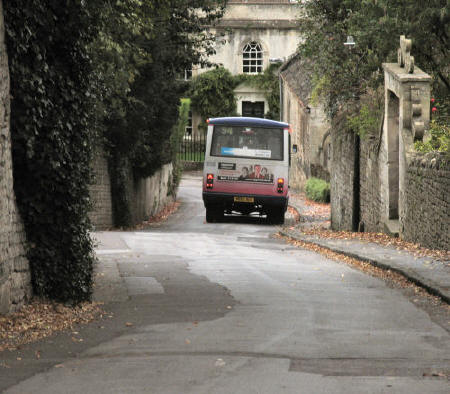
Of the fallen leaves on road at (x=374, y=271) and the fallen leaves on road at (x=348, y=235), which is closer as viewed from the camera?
the fallen leaves on road at (x=374, y=271)

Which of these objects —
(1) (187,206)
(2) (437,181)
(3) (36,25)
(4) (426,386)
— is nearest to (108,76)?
(2) (437,181)

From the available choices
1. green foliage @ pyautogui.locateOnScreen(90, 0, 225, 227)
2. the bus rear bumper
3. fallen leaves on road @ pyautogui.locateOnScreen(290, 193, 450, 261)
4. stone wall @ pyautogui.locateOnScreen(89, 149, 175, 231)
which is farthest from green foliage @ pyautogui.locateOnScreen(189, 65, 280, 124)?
the bus rear bumper

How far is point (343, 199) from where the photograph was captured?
2680cm

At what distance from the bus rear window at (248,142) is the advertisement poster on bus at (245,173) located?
358 millimetres

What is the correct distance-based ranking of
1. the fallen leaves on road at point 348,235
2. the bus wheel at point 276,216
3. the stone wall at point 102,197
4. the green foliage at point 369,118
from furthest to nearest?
the bus wheel at point 276,216
the stone wall at point 102,197
the green foliage at point 369,118
the fallen leaves on road at point 348,235

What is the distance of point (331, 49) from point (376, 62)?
6.60 ft

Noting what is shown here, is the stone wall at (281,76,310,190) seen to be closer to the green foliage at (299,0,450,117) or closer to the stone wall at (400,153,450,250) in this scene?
the green foliage at (299,0,450,117)

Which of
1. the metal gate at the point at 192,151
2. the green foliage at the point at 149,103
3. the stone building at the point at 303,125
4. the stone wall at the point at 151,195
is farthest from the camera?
the metal gate at the point at 192,151

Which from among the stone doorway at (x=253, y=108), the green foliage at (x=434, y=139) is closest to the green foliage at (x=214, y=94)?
the stone doorway at (x=253, y=108)

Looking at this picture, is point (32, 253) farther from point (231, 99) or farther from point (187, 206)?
point (231, 99)

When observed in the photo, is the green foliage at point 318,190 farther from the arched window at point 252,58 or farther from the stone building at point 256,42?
the arched window at point 252,58

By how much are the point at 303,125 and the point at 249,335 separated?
39.5 metres

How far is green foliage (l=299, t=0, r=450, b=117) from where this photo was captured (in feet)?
66.1

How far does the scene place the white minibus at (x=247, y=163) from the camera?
97.0ft
